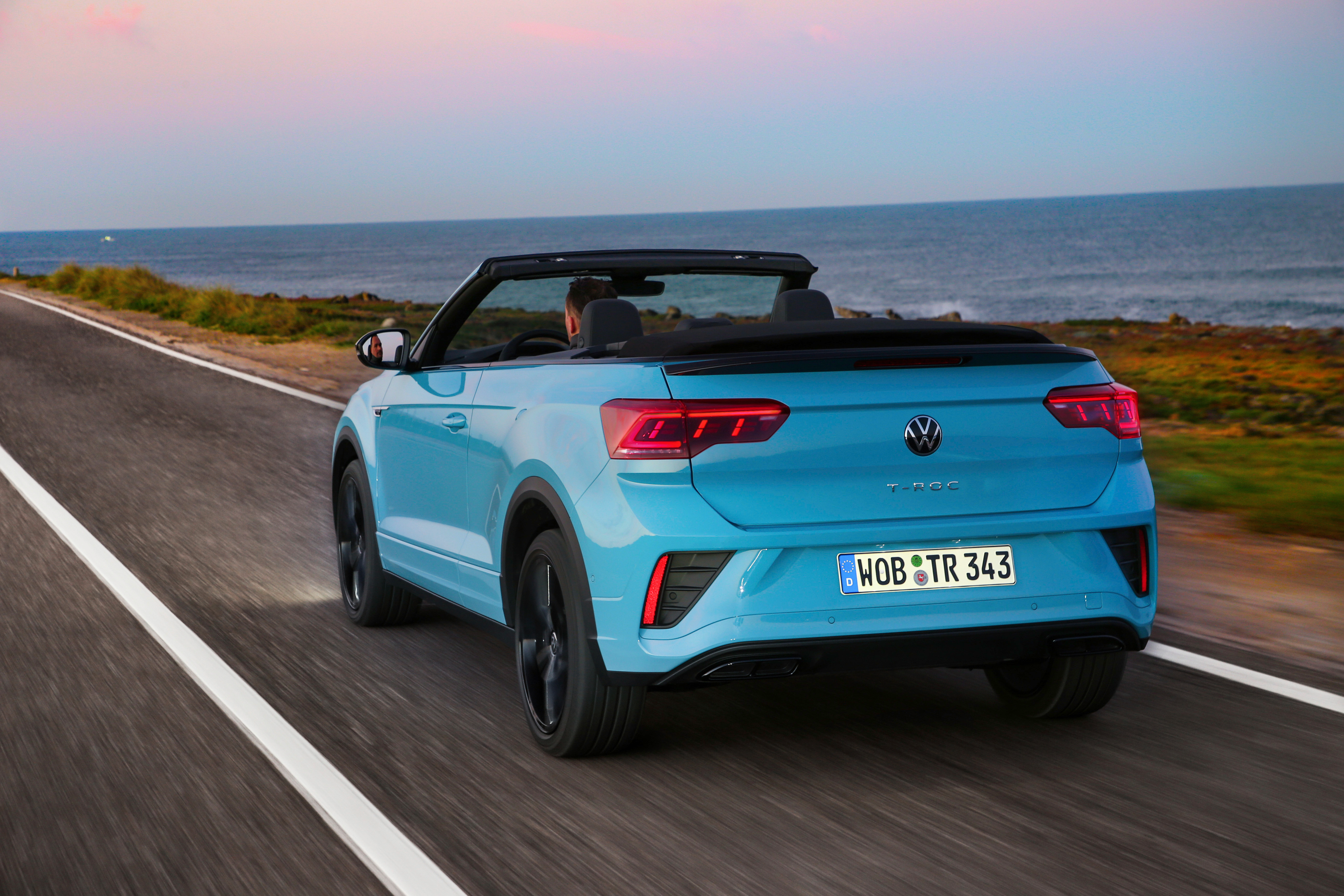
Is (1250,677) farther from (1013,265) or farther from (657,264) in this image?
(1013,265)

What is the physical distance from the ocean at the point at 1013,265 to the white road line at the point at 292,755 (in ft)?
34.7

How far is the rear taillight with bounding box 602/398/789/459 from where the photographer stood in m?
4.16

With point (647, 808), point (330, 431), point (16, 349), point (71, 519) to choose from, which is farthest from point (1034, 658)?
point (16, 349)

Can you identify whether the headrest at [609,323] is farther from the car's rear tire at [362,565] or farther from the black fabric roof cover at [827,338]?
the car's rear tire at [362,565]

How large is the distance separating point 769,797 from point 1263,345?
2204 cm

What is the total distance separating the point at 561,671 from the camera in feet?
15.6

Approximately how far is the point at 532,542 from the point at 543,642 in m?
0.34

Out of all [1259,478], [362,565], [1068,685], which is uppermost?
[1068,685]

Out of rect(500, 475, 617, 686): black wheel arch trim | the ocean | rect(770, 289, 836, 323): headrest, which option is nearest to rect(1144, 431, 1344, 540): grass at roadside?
rect(770, 289, 836, 323): headrest

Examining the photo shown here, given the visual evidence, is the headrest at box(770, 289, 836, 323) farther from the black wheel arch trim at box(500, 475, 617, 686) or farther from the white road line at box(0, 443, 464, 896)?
the white road line at box(0, 443, 464, 896)

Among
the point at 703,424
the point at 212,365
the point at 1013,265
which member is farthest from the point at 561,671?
the point at 1013,265

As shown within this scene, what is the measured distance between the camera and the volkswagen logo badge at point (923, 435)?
14.0ft

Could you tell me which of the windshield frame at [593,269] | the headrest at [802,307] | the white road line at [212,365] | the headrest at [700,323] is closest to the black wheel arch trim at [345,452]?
the windshield frame at [593,269]

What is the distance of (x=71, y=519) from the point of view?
9.49 m
